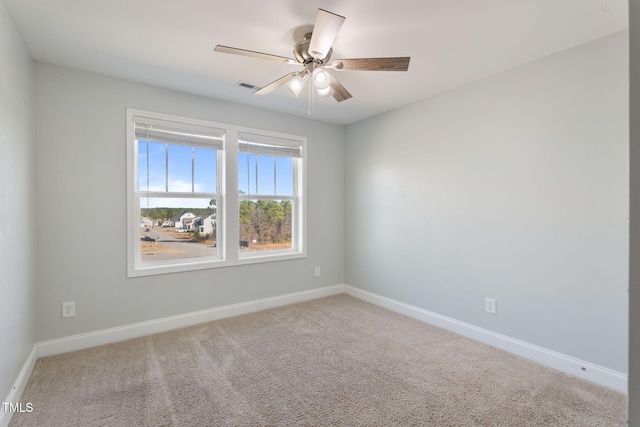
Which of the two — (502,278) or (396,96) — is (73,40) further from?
(502,278)

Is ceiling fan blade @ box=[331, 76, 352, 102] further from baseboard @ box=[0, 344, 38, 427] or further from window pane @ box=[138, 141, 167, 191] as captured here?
baseboard @ box=[0, 344, 38, 427]

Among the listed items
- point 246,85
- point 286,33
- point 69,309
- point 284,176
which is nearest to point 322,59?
point 286,33

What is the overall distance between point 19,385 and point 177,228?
1.69 m

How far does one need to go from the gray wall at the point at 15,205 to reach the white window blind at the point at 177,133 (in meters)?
0.81

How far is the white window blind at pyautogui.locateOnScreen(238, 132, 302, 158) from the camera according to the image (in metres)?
3.69

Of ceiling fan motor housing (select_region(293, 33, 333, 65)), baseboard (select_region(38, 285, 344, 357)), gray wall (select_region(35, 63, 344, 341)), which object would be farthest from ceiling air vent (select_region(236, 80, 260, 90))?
baseboard (select_region(38, 285, 344, 357))

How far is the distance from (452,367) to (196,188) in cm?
299

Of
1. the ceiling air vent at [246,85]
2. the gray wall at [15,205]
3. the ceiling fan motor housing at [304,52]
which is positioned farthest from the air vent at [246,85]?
the gray wall at [15,205]

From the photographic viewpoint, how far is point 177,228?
333cm

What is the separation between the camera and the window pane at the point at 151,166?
3088mm

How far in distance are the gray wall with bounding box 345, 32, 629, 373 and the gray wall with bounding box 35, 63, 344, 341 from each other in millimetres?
2228

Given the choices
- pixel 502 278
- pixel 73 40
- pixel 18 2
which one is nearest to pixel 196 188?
pixel 73 40

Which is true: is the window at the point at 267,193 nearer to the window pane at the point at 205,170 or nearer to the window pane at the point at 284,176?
the window pane at the point at 284,176

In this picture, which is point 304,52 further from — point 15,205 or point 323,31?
point 15,205
